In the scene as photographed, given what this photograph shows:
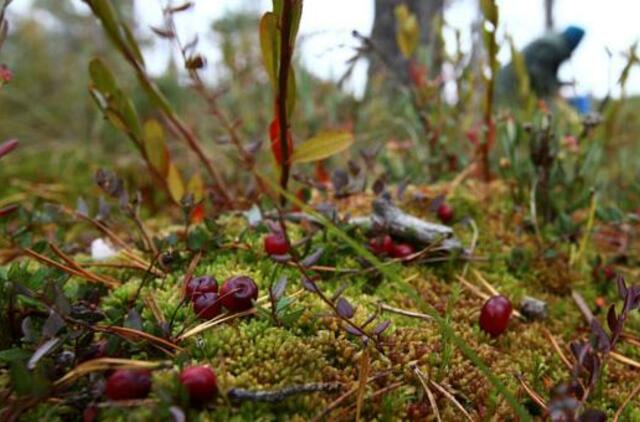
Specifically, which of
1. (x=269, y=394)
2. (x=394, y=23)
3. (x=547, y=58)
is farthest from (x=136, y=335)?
(x=394, y=23)

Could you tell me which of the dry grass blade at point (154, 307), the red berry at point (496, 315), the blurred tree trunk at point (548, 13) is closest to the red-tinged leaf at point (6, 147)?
the dry grass blade at point (154, 307)

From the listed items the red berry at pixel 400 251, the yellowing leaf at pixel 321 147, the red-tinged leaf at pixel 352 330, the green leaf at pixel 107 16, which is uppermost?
the green leaf at pixel 107 16

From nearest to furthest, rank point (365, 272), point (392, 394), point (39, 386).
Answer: point (39, 386) → point (392, 394) → point (365, 272)

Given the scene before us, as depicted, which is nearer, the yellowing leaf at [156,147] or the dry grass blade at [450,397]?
the dry grass blade at [450,397]

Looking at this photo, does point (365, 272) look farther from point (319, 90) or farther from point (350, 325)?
point (319, 90)

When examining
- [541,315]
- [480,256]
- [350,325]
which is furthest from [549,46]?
[350,325]

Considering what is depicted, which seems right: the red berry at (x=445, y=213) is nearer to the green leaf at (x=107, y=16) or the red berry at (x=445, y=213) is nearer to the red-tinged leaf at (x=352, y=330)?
the red-tinged leaf at (x=352, y=330)

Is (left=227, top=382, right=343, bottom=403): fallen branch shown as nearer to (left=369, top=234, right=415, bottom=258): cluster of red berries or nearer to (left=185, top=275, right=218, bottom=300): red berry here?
(left=185, top=275, right=218, bottom=300): red berry
